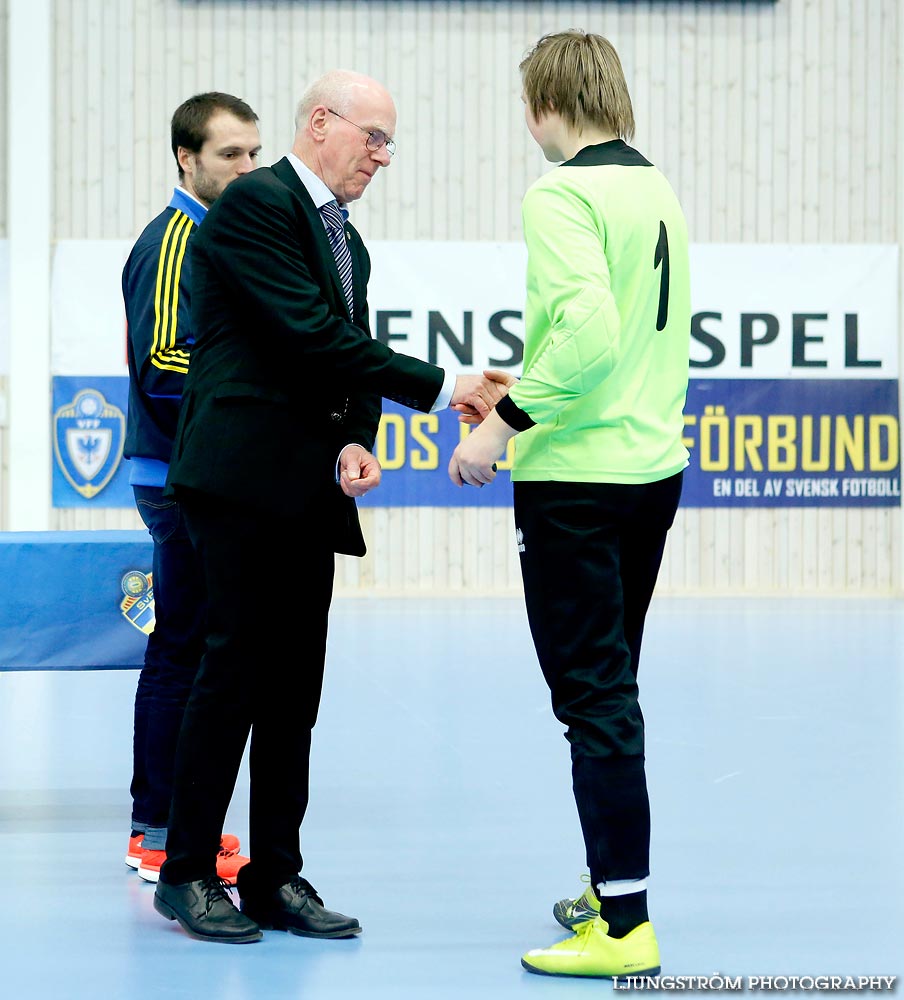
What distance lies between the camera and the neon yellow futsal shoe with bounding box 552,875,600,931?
217 cm

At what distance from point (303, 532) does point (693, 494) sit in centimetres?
661

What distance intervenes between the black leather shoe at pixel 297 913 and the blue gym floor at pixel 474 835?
28 millimetres

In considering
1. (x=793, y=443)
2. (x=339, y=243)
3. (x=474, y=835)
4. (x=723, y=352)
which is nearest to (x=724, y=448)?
(x=793, y=443)

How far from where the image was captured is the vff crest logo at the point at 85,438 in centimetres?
832

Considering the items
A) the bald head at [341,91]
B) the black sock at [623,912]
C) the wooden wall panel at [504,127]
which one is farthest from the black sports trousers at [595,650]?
the wooden wall panel at [504,127]

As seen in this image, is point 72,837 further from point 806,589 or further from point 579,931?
point 806,589

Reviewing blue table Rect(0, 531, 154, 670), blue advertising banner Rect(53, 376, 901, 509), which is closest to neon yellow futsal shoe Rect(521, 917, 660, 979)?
blue table Rect(0, 531, 154, 670)

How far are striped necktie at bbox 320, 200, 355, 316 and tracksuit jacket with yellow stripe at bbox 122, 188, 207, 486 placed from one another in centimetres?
36

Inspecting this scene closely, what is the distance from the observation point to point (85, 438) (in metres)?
8.34

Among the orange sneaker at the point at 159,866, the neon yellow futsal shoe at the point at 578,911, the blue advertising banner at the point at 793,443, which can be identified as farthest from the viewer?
the blue advertising banner at the point at 793,443

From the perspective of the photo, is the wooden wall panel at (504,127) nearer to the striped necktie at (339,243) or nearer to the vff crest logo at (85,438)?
the vff crest logo at (85,438)

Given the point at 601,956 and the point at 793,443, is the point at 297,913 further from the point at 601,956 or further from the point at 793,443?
the point at 793,443

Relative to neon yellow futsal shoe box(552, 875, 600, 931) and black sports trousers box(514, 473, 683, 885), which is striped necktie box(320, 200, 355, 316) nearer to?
black sports trousers box(514, 473, 683, 885)

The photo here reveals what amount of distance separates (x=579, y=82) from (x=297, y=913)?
1353mm
